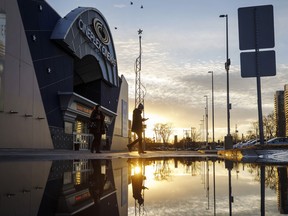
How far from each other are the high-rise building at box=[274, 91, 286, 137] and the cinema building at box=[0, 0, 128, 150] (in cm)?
7403

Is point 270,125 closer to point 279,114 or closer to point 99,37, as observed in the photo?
point 279,114

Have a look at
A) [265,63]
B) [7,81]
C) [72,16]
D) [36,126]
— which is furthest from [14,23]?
[265,63]

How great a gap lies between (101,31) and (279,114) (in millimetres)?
84382

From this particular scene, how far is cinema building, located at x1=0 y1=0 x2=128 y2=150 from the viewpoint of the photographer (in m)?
22.5

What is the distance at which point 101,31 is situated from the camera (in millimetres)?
43875

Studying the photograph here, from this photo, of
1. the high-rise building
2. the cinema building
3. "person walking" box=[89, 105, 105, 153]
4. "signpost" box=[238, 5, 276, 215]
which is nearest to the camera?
"signpost" box=[238, 5, 276, 215]

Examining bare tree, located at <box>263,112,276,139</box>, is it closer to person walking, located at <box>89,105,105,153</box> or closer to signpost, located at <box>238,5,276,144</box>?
person walking, located at <box>89,105,105,153</box>

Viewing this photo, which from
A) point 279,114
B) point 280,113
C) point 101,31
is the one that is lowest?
point 279,114

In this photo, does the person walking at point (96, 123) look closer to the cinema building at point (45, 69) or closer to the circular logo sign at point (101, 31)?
the cinema building at point (45, 69)

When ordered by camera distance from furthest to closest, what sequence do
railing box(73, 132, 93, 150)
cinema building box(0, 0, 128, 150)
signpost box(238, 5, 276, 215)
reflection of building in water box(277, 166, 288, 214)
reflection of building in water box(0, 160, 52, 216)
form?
railing box(73, 132, 93, 150) < cinema building box(0, 0, 128, 150) < signpost box(238, 5, 276, 215) < reflection of building in water box(277, 166, 288, 214) < reflection of building in water box(0, 160, 52, 216)

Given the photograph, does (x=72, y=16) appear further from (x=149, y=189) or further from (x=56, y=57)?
(x=149, y=189)

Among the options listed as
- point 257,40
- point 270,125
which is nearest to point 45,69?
point 257,40

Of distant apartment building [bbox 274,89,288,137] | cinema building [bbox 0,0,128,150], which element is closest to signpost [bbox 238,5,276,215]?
cinema building [bbox 0,0,128,150]

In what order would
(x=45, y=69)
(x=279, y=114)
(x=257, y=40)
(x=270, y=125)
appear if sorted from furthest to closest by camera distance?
1. (x=279, y=114)
2. (x=270, y=125)
3. (x=45, y=69)
4. (x=257, y=40)
